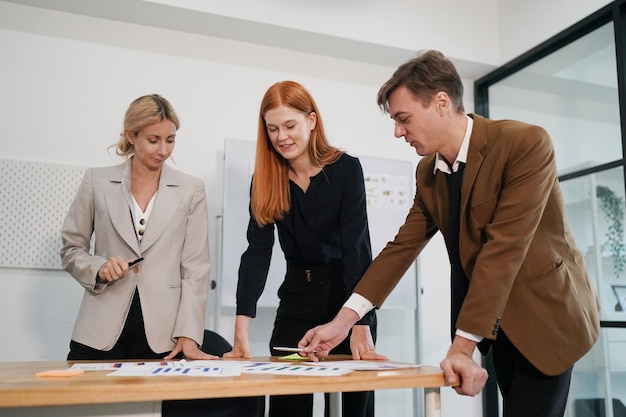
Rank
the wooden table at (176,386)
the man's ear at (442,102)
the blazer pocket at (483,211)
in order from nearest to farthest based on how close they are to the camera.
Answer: the wooden table at (176,386)
the blazer pocket at (483,211)
the man's ear at (442,102)

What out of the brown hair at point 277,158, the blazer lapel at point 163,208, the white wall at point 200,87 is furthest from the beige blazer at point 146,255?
the white wall at point 200,87

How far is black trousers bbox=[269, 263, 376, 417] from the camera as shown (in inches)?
64.3

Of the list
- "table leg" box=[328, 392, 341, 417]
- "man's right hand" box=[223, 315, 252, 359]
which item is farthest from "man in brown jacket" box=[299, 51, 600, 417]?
"man's right hand" box=[223, 315, 252, 359]

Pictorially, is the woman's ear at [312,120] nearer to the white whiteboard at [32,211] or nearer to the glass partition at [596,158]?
the white whiteboard at [32,211]

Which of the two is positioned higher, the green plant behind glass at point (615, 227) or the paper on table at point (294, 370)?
the green plant behind glass at point (615, 227)

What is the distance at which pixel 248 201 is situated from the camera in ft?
9.63

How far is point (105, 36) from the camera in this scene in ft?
9.97

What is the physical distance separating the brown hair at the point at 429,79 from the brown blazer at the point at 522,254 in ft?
0.39

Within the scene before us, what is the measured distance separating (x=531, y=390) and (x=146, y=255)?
3.59 ft

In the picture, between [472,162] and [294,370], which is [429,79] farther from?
[294,370]

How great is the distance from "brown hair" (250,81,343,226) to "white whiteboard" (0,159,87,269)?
140 centimetres

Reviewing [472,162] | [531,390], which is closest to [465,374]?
[531,390]

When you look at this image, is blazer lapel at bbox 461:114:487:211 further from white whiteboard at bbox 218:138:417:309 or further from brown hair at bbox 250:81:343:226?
white whiteboard at bbox 218:138:417:309

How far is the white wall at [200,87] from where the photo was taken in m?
2.78
